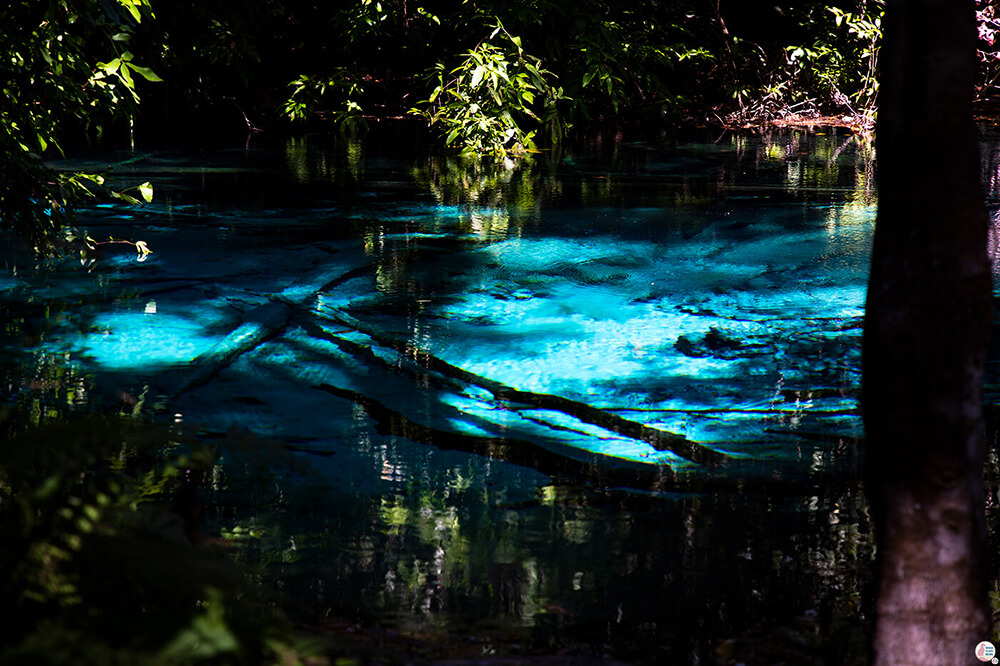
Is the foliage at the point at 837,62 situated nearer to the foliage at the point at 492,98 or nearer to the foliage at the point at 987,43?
the foliage at the point at 987,43

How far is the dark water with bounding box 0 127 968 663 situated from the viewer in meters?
3.07

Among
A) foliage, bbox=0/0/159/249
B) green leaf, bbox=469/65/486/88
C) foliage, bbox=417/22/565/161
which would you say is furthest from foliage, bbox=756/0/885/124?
foliage, bbox=0/0/159/249

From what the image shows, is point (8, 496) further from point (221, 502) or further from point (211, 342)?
point (211, 342)

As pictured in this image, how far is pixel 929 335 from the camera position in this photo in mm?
2107

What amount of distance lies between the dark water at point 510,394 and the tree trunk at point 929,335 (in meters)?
0.61

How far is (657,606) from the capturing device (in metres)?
3.01

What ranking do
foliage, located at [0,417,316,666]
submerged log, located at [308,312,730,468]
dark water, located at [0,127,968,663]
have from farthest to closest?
submerged log, located at [308,312,730,468] → dark water, located at [0,127,968,663] → foliage, located at [0,417,316,666]

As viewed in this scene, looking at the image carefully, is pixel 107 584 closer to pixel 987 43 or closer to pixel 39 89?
pixel 39 89

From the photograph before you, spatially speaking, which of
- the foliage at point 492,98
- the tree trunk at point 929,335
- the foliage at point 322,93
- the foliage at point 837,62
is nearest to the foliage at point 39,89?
the tree trunk at point 929,335

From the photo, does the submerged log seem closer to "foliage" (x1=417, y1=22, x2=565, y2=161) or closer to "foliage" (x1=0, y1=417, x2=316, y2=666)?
"foliage" (x1=0, y1=417, x2=316, y2=666)

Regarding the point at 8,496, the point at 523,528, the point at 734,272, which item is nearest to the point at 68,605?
the point at 8,496

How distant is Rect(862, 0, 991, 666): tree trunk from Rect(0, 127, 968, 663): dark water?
23.8 inches

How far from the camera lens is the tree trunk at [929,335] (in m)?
2.07

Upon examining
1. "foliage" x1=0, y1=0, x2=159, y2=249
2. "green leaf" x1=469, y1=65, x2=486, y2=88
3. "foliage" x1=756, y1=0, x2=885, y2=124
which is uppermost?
"foliage" x1=756, y1=0, x2=885, y2=124
